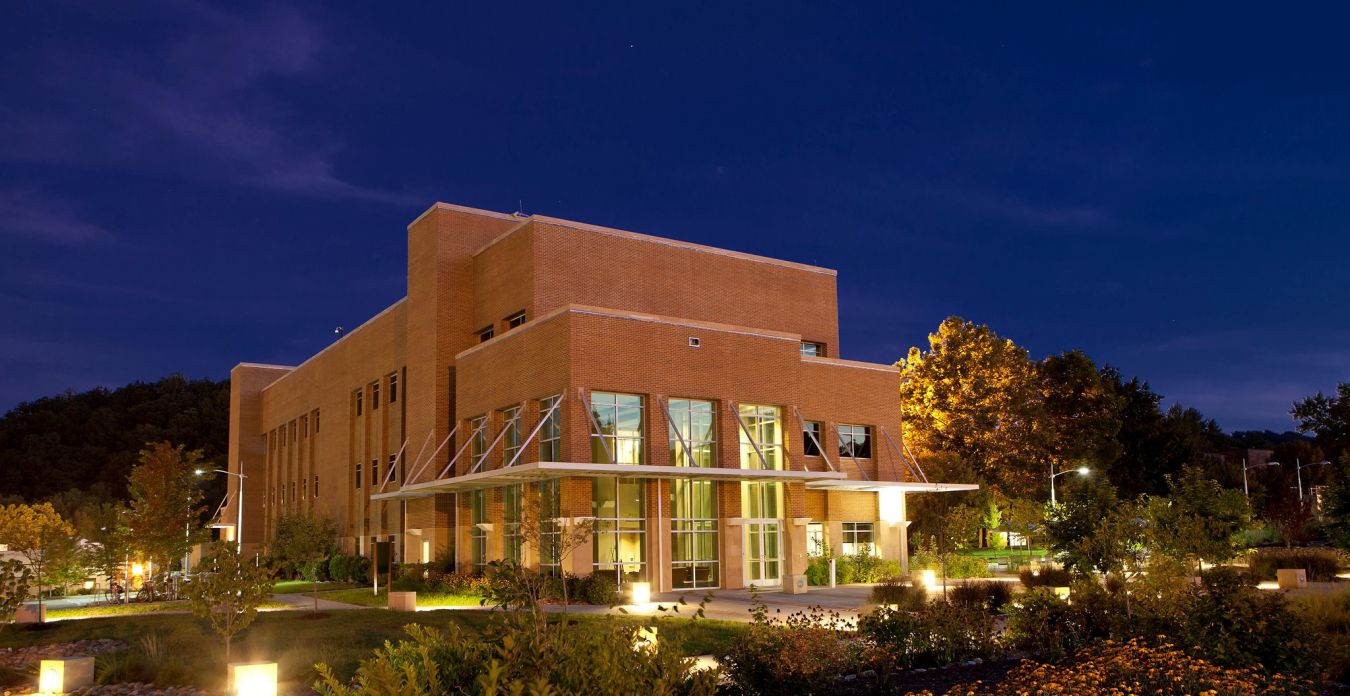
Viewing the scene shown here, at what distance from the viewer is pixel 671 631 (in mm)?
20938

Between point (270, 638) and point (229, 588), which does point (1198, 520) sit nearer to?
point (270, 638)

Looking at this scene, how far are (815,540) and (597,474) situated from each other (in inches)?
567

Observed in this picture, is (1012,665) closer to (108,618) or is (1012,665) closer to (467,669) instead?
(467,669)

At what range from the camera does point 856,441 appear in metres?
46.9

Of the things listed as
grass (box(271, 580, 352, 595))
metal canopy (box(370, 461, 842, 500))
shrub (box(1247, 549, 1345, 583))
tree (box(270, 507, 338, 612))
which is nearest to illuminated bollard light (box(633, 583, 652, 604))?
metal canopy (box(370, 461, 842, 500))

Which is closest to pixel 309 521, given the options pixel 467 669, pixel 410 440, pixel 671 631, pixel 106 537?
pixel 410 440

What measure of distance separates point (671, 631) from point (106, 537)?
26249mm

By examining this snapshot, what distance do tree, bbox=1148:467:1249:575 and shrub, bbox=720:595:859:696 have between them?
14756 mm

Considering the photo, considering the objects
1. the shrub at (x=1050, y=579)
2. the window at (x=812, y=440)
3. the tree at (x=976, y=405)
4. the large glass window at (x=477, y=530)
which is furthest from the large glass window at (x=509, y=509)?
the tree at (x=976, y=405)

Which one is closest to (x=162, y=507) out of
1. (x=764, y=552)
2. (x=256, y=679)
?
(x=764, y=552)

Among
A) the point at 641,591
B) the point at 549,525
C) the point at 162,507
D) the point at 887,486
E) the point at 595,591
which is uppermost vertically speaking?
the point at 887,486

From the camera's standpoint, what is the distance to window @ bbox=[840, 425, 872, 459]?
152 feet

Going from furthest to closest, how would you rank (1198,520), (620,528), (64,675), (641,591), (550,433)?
1. (550,433)
2. (620,528)
3. (641,591)
4. (1198,520)
5. (64,675)

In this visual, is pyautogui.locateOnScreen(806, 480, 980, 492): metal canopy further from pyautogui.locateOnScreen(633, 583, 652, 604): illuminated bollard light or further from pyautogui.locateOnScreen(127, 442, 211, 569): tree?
pyautogui.locateOnScreen(127, 442, 211, 569): tree
